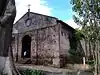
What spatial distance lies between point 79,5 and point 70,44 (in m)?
9.24

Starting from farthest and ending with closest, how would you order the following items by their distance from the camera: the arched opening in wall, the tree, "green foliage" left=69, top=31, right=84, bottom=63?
the arched opening in wall → "green foliage" left=69, top=31, right=84, bottom=63 → the tree

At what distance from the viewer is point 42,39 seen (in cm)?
2438

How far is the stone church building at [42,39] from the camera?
903 inches

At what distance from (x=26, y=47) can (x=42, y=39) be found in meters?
4.16

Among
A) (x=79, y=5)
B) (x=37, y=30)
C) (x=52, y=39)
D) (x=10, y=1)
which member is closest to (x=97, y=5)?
(x=79, y=5)

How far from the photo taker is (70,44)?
2488 centimetres

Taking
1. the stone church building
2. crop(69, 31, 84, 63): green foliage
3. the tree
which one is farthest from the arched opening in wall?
the tree

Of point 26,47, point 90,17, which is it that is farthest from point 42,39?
point 90,17

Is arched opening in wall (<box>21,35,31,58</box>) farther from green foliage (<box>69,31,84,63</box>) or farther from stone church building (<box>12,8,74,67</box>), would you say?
green foliage (<box>69,31,84,63</box>)

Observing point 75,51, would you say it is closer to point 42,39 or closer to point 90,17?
point 42,39

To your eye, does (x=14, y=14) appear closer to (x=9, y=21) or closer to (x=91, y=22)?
(x=9, y=21)

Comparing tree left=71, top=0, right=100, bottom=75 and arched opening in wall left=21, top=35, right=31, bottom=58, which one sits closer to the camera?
tree left=71, top=0, right=100, bottom=75

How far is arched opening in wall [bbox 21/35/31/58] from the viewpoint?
2677 cm

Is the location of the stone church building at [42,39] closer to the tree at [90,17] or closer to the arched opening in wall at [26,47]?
the arched opening in wall at [26,47]
